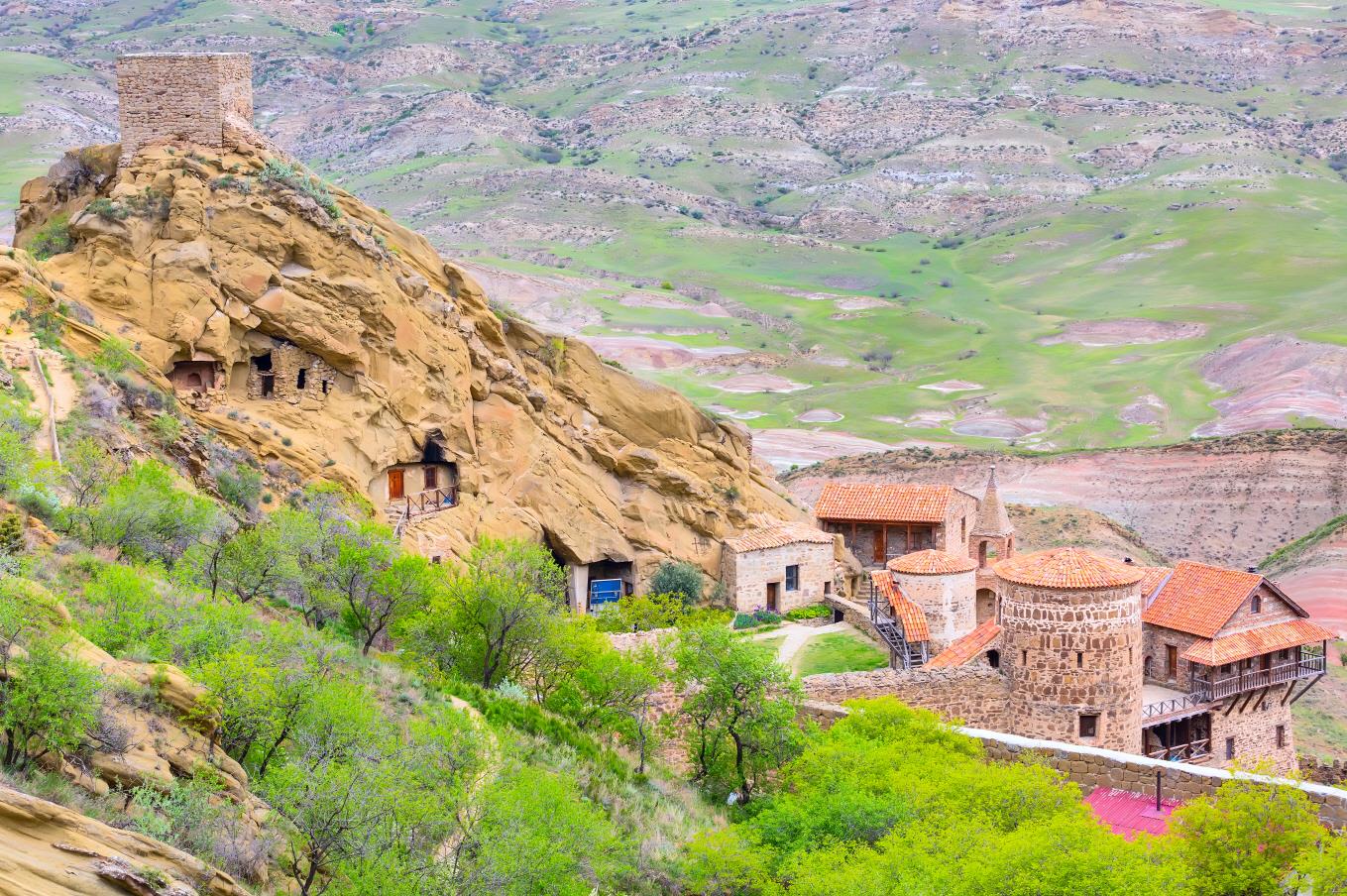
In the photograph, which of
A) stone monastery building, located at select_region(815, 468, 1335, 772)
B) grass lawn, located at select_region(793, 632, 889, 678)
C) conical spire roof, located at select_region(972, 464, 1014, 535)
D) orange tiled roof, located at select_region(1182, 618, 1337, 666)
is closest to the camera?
stone monastery building, located at select_region(815, 468, 1335, 772)

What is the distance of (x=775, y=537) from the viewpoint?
43.6m

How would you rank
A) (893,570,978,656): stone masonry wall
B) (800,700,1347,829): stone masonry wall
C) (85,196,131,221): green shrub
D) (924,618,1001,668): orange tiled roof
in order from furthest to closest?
(893,570,978,656): stone masonry wall, (85,196,131,221): green shrub, (924,618,1001,668): orange tiled roof, (800,700,1347,829): stone masonry wall

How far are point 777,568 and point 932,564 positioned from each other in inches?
210

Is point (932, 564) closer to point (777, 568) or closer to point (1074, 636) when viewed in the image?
point (777, 568)

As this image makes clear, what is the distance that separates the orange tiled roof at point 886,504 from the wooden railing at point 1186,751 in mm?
10990

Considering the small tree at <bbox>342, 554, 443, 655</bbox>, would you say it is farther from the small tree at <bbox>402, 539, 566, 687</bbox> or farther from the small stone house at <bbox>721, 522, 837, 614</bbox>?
the small stone house at <bbox>721, 522, 837, 614</bbox>

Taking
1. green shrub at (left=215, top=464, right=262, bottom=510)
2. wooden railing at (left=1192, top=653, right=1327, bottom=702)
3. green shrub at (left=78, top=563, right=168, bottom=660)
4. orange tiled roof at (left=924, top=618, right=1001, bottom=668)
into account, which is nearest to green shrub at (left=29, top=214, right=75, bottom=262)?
green shrub at (left=215, top=464, right=262, bottom=510)

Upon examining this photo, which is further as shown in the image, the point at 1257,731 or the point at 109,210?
the point at 1257,731

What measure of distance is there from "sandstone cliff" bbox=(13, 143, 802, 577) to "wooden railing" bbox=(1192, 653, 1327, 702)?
47.0 feet

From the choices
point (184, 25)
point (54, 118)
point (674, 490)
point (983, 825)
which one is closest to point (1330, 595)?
point (674, 490)

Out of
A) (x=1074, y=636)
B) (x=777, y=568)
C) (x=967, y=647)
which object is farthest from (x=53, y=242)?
(x=1074, y=636)

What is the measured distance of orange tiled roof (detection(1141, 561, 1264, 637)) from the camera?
36.8 m

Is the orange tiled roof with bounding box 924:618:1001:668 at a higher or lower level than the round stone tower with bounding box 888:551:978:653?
lower

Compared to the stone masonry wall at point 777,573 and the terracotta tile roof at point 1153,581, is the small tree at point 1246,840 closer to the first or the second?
the terracotta tile roof at point 1153,581
